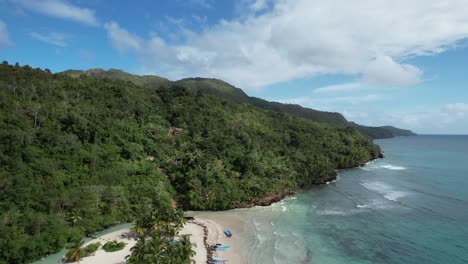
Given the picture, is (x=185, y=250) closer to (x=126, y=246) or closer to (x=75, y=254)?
(x=126, y=246)

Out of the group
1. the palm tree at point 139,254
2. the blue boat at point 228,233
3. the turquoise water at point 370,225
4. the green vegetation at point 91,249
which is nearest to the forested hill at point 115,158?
the green vegetation at point 91,249

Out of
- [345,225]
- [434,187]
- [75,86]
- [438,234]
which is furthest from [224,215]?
[75,86]

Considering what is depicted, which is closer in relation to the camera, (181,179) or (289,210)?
(289,210)

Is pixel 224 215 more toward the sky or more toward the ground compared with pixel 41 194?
more toward the ground

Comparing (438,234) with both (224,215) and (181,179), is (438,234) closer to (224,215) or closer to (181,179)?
(224,215)

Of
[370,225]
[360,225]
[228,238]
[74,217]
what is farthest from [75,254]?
[370,225]

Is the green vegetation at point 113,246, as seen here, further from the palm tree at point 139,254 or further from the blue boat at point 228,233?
the blue boat at point 228,233
